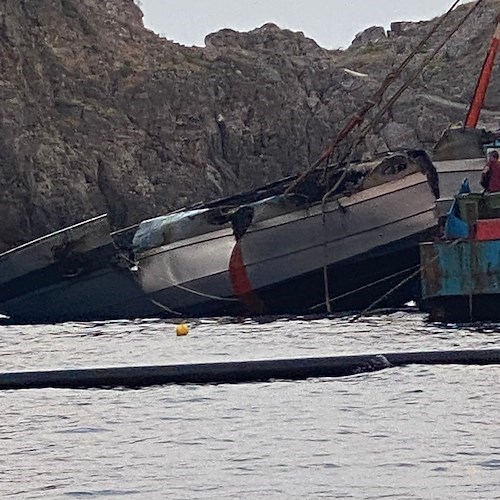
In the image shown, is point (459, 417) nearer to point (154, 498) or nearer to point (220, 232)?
point (154, 498)

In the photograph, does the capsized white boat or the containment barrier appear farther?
the capsized white boat

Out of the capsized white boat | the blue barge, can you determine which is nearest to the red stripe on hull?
the capsized white boat

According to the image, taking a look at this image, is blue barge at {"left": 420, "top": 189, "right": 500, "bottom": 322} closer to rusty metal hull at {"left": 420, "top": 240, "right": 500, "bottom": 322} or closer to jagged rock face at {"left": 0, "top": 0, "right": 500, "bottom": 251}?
rusty metal hull at {"left": 420, "top": 240, "right": 500, "bottom": 322}

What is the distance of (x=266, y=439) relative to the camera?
13328 millimetres

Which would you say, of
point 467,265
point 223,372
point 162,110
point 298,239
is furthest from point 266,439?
point 162,110

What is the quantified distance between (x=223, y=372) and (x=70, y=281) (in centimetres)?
2059

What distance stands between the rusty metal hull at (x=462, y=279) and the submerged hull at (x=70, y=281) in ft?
28.3

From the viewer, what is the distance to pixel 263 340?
2617 cm

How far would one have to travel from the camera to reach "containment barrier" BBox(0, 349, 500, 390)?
12.9 m

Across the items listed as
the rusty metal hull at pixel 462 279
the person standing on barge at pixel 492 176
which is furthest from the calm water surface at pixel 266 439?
the person standing on barge at pixel 492 176

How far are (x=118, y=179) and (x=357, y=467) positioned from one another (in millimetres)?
41159

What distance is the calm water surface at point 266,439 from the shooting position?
11.3 meters

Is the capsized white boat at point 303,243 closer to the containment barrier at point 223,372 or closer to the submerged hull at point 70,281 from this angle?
the submerged hull at point 70,281

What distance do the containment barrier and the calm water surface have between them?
0.60 meters
